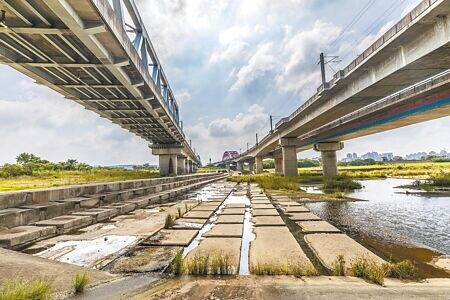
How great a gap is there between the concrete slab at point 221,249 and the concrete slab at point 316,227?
2.40 meters

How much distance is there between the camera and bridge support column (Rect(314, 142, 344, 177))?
149ft

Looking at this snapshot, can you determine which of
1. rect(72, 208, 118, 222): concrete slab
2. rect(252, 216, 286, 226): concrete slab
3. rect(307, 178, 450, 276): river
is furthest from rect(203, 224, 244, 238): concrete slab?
rect(72, 208, 118, 222): concrete slab

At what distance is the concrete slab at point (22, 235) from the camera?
234 inches

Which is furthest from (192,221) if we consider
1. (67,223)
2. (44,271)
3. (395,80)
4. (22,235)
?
(395,80)

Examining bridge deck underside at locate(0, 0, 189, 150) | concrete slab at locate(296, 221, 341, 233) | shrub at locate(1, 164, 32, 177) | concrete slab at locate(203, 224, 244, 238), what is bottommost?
concrete slab at locate(296, 221, 341, 233)

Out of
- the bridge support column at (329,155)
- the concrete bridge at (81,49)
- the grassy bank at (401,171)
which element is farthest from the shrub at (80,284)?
the bridge support column at (329,155)

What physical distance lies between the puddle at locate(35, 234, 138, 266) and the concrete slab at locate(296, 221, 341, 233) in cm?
479

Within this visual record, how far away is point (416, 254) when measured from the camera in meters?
5.75

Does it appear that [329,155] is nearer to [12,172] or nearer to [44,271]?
[12,172]

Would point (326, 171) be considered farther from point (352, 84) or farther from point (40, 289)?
point (40, 289)

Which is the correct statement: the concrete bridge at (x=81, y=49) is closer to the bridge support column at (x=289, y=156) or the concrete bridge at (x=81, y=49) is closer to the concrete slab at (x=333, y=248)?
Answer: the concrete slab at (x=333, y=248)

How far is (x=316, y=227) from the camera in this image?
26.1 ft

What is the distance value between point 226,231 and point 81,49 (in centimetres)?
1270

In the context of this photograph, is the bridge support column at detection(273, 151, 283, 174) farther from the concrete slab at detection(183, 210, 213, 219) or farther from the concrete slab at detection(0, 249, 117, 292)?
the concrete slab at detection(0, 249, 117, 292)
